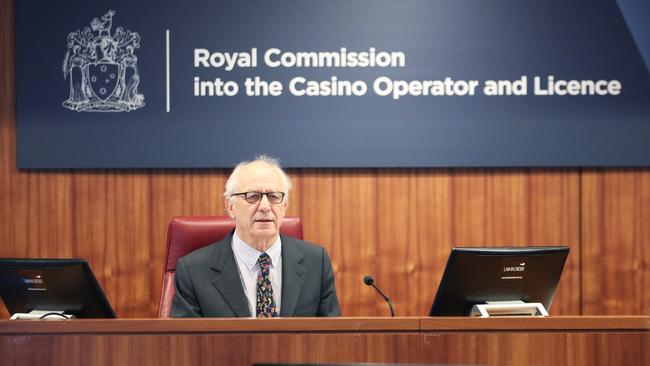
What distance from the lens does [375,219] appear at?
143 inches

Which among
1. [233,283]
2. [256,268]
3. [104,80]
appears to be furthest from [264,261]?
[104,80]

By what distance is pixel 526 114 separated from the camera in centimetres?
358

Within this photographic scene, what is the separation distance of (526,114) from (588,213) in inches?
24.8

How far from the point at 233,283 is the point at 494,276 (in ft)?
3.18

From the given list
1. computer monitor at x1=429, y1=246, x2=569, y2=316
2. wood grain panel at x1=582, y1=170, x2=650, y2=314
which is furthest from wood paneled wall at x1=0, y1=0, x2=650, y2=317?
computer monitor at x1=429, y1=246, x2=569, y2=316

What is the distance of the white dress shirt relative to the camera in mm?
2627

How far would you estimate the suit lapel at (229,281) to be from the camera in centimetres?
252

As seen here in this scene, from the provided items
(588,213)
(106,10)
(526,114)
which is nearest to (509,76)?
(526,114)

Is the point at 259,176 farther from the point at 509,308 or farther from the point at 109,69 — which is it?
the point at 109,69

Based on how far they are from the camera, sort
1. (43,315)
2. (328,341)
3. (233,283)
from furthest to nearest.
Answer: (233,283), (43,315), (328,341)

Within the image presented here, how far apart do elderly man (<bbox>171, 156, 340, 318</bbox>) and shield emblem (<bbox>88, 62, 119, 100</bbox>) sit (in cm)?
117

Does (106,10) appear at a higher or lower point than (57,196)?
higher

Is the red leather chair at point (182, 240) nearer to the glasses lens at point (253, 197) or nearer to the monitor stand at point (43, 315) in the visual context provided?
the glasses lens at point (253, 197)

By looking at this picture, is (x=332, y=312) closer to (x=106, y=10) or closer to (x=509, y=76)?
(x=509, y=76)
